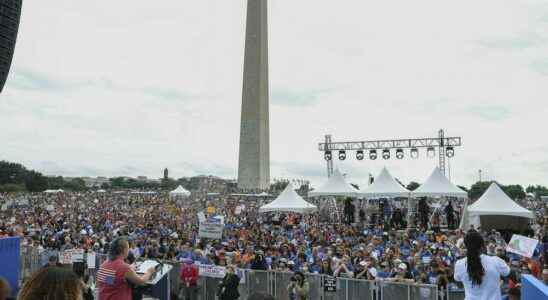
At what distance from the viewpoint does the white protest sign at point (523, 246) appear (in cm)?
1230

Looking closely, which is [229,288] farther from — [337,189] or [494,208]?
[337,189]

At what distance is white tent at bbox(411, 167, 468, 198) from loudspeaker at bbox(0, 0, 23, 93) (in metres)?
21.3

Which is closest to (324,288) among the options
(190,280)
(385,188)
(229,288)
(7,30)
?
(229,288)

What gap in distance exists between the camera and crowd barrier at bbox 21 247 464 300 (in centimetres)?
1028

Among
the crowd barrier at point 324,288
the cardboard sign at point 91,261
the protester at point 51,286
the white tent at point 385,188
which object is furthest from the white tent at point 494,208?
the protester at point 51,286

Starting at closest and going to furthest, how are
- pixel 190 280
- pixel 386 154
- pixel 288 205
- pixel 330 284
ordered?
pixel 330 284 → pixel 190 280 → pixel 288 205 → pixel 386 154

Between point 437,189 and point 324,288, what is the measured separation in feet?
49.2

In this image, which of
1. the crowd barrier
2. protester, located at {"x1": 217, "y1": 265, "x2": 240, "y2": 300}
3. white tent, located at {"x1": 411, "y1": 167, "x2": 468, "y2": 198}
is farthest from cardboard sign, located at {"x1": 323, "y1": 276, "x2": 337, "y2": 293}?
white tent, located at {"x1": 411, "y1": 167, "x2": 468, "y2": 198}

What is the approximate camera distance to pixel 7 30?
639 centimetres

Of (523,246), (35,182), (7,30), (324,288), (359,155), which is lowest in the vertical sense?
(324,288)

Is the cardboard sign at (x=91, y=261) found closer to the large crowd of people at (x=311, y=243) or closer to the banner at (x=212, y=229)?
the large crowd of people at (x=311, y=243)

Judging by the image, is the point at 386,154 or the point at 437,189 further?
the point at 386,154

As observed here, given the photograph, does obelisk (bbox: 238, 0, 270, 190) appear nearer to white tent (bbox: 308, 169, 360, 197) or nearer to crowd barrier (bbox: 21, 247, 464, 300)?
white tent (bbox: 308, 169, 360, 197)

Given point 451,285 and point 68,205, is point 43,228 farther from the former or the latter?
point 451,285
